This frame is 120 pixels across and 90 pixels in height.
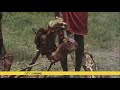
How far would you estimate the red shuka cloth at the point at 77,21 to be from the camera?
10.7m

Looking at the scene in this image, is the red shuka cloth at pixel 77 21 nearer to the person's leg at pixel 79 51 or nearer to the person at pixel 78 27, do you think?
the person at pixel 78 27

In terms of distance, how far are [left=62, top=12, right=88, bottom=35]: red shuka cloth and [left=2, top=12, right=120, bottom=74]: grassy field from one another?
0.37ft

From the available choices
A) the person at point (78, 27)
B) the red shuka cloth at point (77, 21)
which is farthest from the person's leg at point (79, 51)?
the red shuka cloth at point (77, 21)

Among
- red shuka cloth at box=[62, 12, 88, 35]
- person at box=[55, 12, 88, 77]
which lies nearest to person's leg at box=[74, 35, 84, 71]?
person at box=[55, 12, 88, 77]

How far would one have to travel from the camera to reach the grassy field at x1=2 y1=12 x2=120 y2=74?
10651 millimetres

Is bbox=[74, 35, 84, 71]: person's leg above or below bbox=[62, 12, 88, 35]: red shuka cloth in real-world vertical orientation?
below

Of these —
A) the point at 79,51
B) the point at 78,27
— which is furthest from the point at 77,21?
the point at 79,51

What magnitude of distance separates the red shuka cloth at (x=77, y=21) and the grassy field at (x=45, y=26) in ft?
0.37

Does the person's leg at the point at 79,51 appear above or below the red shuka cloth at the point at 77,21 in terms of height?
below

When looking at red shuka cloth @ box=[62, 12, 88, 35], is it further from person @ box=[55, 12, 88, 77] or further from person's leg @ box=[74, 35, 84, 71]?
person's leg @ box=[74, 35, 84, 71]

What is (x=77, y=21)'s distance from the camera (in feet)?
35.2

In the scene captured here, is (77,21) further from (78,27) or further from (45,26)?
(45,26)
